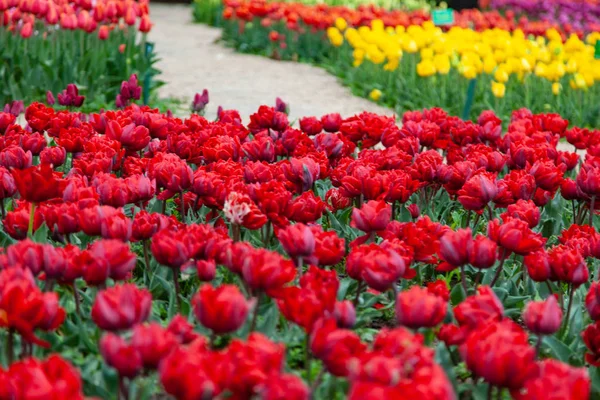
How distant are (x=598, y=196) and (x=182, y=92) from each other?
651 cm

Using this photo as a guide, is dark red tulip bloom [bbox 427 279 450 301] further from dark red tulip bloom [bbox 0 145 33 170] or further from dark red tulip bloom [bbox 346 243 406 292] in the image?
dark red tulip bloom [bbox 0 145 33 170]

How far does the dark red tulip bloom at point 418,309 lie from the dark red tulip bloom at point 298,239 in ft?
1.19

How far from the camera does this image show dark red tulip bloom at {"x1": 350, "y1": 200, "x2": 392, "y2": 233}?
6.99 feet

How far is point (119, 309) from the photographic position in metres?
1.44

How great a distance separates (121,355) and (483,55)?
6945mm

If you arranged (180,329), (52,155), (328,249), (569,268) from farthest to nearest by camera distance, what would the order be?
(52,155) < (569,268) < (328,249) < (180,329)

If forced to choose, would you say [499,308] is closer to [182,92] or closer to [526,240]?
[526,240]

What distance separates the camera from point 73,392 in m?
1.19

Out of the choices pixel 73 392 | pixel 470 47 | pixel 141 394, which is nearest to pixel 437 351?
pixel 141 394

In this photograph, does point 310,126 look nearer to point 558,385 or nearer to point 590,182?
point 590,182

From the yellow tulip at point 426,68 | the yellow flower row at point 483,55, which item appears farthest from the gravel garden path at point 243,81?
the yellow tulip at point 426,68

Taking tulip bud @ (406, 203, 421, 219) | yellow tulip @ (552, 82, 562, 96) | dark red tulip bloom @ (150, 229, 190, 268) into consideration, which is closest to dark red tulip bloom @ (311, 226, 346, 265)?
dark red tulip bloom @ (150, 229, 190, 268)

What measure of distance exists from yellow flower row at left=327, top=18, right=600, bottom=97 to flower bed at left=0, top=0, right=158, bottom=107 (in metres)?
2.65

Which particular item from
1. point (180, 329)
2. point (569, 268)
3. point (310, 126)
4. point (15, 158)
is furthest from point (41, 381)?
point (310, 126)
